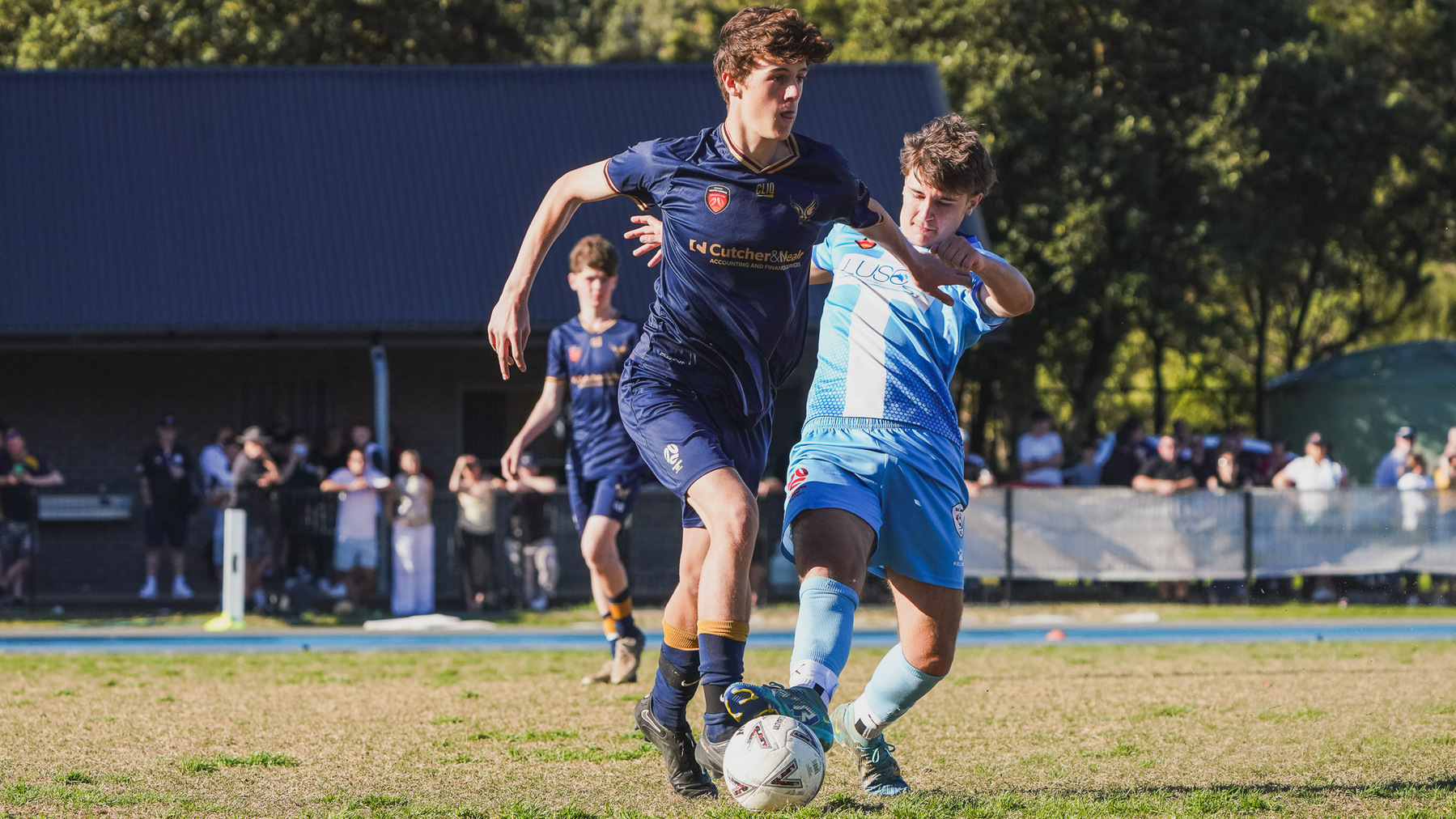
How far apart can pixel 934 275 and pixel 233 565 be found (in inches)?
455

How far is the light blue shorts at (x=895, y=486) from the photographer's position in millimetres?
4938

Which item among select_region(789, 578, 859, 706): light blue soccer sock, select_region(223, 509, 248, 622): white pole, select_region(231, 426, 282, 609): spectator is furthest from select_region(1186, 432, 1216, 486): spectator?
select_region(789, 578, 859, 706): light blue soccer sock

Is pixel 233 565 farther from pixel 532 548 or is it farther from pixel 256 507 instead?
pixel 532 548

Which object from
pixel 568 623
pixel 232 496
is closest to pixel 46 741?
pixel 568 623

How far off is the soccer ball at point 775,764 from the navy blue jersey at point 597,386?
4286mm

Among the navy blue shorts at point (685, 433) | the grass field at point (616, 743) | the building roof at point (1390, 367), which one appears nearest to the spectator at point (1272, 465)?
the building roof at point (1390, 367)

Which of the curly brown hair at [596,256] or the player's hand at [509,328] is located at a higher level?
the curly brown hair at [596,256]

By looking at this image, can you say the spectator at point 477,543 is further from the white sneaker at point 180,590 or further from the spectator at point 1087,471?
the spectator at point 1087,471

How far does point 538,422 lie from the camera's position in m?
8.34

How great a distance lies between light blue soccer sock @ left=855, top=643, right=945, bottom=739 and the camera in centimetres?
516

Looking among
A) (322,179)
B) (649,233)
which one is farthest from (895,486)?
(322,179)

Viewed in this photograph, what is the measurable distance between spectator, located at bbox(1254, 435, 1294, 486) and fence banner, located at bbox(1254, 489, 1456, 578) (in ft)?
6.71

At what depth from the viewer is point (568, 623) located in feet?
50.2

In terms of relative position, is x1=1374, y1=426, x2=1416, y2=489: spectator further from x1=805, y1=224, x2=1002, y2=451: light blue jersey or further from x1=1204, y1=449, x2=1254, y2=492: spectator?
x1=805, y1=224, x2=1002, y2=451: light blue jersey
